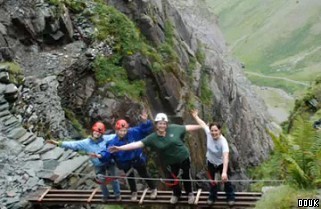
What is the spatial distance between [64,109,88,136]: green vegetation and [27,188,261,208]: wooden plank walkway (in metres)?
5.76

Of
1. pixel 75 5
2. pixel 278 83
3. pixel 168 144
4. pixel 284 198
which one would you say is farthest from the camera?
pixel 278 83

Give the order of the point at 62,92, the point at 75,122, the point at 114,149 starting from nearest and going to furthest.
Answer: the point at 114,149 → the point at 75,122 → the point at 62,92

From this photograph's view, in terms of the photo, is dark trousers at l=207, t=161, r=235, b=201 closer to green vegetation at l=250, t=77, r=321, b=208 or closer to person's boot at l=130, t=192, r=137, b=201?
green vegetation at l=250, t=77, r=321, b=208

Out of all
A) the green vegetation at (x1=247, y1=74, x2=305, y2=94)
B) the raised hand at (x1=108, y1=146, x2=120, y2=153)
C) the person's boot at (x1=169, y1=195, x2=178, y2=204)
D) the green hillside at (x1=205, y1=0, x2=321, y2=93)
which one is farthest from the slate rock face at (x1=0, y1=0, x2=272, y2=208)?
the green hillside at (x1=205, y1=0, x2=321, y2=93)

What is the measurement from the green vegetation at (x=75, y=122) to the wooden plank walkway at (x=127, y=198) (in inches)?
227

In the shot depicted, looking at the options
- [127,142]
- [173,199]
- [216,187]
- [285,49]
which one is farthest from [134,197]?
[285,49]

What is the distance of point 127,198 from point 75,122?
7498mm

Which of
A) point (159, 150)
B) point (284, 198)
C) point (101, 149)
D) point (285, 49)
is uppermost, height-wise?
point (159, 150)

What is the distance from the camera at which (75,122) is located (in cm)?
2055

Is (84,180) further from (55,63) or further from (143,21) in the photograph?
(143,21)

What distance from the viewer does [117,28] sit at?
2452cm

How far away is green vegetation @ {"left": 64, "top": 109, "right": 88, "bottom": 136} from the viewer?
800 inches

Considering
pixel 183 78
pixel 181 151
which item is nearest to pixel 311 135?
pixel 181 151

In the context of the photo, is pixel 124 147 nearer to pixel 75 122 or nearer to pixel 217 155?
pixel 217 155
